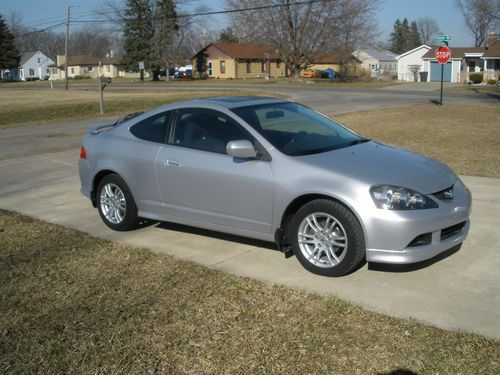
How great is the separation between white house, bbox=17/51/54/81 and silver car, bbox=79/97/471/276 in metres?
120

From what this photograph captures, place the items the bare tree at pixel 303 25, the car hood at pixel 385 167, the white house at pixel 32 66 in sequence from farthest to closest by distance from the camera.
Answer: the white house at pixel 32 66, the bare tree at pixel 303 25, the car hood at pixel 385 167

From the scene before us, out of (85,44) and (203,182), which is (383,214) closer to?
(203,182)

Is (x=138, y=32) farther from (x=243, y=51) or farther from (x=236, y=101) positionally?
(x=236, y=101)

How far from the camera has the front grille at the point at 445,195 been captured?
4840mm

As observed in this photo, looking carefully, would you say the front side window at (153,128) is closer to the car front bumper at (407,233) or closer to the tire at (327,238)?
the tire at (327,238)

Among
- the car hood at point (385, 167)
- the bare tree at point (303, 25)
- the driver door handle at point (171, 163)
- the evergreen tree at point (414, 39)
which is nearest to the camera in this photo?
Result: the car hood at point (385, 167)

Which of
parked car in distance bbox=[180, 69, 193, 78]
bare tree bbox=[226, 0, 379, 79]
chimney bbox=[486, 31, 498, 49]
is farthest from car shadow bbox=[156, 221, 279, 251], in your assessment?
parked car in distance bbox=[180, 69, 193, 78]

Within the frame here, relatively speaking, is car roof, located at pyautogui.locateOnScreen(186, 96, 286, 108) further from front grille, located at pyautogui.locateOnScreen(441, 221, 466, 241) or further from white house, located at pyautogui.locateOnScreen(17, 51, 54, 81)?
white house, located at pyautogui.locateOnScreen(17, 51, 54, 81)

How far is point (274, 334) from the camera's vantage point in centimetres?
386

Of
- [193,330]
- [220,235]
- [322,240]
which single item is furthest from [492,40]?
[193,330]

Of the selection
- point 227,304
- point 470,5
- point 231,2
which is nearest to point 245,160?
point 227,304

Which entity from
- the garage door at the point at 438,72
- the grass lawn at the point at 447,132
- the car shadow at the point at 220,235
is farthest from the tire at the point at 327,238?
the garage door at the point at 438,72

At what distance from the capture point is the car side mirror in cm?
513

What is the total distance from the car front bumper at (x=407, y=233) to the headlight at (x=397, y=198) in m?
0.05
